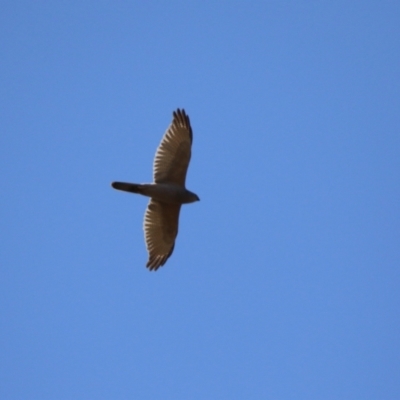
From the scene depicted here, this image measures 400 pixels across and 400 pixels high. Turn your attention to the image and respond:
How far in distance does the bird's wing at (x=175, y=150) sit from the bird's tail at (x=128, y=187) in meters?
0.49

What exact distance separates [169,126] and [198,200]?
212cm

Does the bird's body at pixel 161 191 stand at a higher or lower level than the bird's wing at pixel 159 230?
higher

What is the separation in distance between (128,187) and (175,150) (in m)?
1.50

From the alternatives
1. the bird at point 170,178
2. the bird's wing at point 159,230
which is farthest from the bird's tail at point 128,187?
the bird's wing at point 159,230

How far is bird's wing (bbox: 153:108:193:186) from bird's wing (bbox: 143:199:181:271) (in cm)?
92

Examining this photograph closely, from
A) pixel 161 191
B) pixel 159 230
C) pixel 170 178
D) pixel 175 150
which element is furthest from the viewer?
pixel 159 230

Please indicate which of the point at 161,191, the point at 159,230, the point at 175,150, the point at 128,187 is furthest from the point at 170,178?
the point at 159,230

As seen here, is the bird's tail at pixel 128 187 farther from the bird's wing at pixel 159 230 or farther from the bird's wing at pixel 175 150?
the bird's wing at pixel 159 230

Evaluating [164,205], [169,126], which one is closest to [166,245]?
[164,205]

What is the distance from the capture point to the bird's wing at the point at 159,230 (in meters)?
23.7

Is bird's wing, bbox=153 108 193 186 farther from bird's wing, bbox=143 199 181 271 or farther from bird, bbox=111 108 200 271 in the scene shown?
bird's wing, bbox=143 199 181 271

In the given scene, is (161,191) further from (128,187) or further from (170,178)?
(128,187)

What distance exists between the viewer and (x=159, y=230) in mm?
A: 23969

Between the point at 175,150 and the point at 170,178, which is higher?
the point at 175,150
